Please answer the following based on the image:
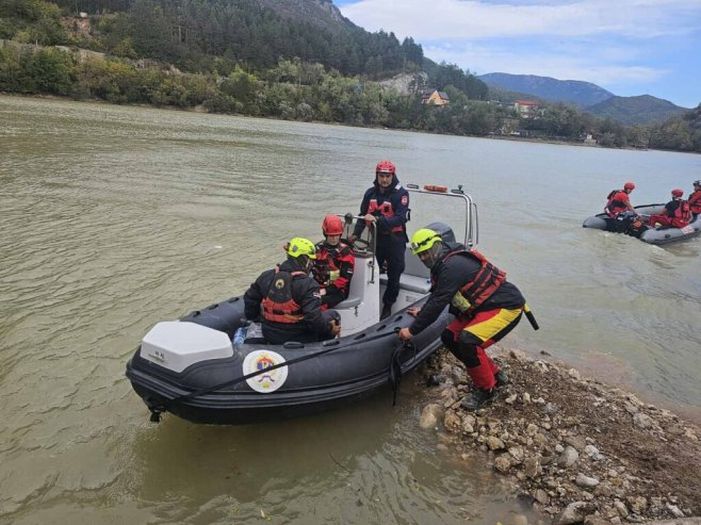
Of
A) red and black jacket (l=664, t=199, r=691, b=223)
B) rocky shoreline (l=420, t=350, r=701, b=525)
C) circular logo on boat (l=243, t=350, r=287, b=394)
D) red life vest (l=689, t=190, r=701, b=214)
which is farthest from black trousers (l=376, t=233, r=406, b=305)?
red life vest (l=689, t=190, r=701, b=214)

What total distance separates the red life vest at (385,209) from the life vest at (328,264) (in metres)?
0.82

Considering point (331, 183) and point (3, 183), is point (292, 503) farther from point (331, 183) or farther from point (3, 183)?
point (331, 183)

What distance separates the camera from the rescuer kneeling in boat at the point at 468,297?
3938 mm

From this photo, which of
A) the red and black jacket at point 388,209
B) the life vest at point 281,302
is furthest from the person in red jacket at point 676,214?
the life vest at point 281,302

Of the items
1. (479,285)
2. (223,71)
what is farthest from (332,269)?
(223,71)

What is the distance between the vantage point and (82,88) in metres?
53.3

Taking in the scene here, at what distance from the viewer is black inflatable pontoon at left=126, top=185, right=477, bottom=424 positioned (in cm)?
344

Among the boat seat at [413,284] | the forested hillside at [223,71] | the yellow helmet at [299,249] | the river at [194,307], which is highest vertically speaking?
the forested hillside at [223,71]

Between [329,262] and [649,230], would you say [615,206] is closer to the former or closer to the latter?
[649,230]

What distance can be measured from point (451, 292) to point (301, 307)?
116cm

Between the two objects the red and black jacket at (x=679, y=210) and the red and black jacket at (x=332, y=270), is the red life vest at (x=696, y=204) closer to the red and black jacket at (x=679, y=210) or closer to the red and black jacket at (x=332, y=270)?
the red and black jacket at (x=679, y=210)

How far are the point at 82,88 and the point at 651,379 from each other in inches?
2376

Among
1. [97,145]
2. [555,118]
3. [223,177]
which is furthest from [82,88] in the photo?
[555,118]

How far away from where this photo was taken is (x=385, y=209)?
545 centimetres
